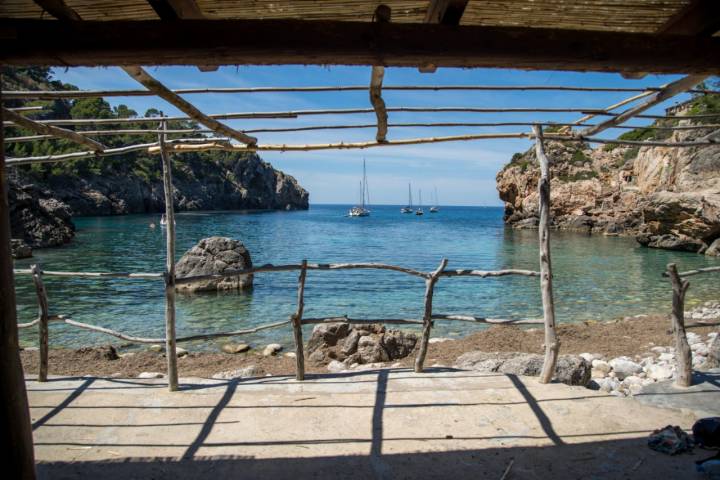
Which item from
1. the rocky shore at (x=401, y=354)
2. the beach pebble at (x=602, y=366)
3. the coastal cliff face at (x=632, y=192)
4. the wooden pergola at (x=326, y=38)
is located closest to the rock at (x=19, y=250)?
the rocky shore at (x=401, y=354)

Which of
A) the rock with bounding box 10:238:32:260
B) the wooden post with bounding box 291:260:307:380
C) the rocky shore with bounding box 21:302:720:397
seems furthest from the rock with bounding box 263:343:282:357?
the rock with bounding box 10:238:32:260

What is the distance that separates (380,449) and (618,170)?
40139mm

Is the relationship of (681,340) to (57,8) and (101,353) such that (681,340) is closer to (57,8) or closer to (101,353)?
(57,8)

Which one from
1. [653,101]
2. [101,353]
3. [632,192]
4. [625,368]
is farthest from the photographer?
[632,192]

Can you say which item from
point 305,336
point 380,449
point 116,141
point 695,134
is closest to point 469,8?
point 380,449

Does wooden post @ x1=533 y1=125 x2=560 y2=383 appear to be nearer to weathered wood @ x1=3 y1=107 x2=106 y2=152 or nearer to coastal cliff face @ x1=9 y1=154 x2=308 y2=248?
weathered wood @ x1=3 y1=107 x2=106 y2=152

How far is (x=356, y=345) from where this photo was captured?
25.4 feet

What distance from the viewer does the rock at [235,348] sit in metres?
8.49

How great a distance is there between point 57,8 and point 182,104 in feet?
3.92

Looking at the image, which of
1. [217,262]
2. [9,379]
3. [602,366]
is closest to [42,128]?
[9,379]

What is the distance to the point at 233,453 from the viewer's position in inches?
129

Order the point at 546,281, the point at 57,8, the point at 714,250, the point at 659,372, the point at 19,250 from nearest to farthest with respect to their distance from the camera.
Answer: the point at 57,8, the point at 546,281, the point at 659,372, the point at 19,250, the point at 714,250

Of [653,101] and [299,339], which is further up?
[653,101]

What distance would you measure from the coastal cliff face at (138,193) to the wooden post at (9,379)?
26665 millimetres
